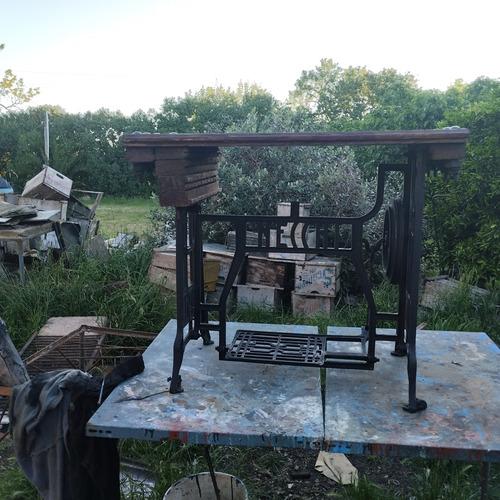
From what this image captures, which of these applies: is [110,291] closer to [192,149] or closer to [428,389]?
[192,149]

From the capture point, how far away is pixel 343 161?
727 centimetres

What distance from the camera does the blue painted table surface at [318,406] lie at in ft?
8.17

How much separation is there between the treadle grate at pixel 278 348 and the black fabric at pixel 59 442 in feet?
2.92

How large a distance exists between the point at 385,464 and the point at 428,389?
1284 millimetres

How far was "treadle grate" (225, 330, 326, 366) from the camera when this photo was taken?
3104mm

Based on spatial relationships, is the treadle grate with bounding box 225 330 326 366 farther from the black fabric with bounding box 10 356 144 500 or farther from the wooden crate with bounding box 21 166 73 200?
the wooden crate with bounding box 21 166 73 200

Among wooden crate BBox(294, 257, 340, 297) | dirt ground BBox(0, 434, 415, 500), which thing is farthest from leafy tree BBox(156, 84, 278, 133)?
dirt ground BBox(0, 434, 415, 500)

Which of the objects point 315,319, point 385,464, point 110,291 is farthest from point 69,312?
point 385,464

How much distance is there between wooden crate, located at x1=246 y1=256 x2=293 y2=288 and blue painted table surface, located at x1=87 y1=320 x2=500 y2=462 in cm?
272

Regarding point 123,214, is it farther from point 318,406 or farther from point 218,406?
point 318,406

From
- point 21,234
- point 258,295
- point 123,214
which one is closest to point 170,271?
point 258,295

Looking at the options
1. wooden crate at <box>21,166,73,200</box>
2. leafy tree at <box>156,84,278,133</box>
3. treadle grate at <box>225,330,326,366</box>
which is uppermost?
leafy tree at <box>156,84,278,133</box>

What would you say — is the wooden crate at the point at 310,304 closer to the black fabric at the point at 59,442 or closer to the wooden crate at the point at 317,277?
the wooden crate at the point at 317,277

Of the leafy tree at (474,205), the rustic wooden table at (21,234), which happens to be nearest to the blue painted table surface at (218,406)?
the rustic wooden table at (21,234)
